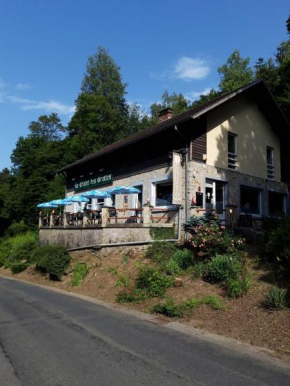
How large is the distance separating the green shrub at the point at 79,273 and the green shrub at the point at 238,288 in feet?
24.1

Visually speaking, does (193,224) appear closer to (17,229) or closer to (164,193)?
(164,193)

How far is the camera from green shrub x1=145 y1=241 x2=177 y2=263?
13.3m

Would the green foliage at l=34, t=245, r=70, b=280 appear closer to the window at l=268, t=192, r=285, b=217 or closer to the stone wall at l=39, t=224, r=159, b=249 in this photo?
the stone wall at l=39, t=224, r=159, b=249

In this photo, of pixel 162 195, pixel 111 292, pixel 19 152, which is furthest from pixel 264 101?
pixel 19 152

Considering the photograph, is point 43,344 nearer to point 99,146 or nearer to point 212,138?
point 212,138

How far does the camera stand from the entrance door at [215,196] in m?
16.6

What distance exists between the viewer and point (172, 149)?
16.7 m

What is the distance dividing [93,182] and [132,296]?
13268 mm

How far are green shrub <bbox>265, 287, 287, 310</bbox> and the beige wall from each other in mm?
9463

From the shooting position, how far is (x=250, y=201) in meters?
19.0

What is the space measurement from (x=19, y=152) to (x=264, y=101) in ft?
110

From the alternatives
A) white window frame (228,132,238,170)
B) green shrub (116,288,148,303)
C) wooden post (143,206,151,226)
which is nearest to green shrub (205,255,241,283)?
green shrub (116,288,148,303)

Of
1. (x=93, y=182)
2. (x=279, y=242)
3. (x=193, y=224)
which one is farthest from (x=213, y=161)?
(x=93, y=182)

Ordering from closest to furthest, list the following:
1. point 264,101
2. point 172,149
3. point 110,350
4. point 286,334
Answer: point 110,350 < point 286,334 < point 172,149 < point 264,101
